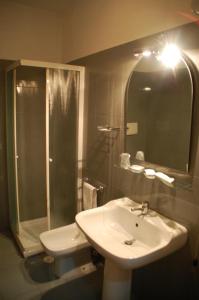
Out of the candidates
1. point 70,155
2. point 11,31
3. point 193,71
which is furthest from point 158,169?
point 11,31

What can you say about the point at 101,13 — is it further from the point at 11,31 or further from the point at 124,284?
the point at 124,284

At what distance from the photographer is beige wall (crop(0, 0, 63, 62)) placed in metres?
2.65

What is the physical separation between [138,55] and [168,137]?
66 cm

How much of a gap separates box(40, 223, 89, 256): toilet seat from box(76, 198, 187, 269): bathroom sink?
1.46 ft

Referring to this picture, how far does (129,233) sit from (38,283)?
1.05 meters

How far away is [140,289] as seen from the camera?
197 centimetres

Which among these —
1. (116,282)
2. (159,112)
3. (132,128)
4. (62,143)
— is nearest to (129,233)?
(116,282)

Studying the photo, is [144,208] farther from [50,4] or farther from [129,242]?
[50,4]

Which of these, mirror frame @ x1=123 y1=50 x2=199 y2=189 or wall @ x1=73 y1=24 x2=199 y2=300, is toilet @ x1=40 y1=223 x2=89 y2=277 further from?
mirror frame @ x1=123 y1=50 x2=199 y2=189

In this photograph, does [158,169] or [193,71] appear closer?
[193,71]

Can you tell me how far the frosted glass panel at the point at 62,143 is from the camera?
2488mm

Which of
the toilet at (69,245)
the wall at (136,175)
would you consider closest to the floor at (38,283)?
the toilet at (69,245)

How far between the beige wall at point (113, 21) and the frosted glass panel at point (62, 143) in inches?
15.6

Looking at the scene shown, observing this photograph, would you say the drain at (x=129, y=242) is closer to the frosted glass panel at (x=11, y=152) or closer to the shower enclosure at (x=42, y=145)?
the shower enclosure at (x=42, y=145)
